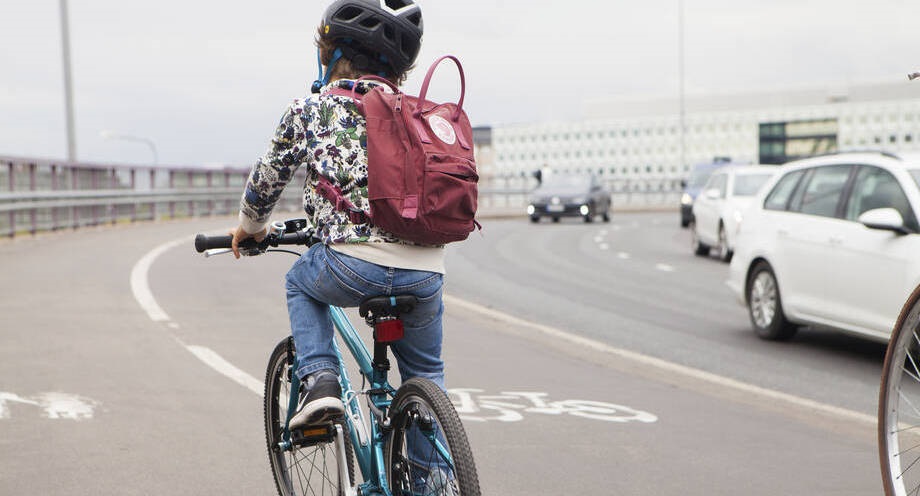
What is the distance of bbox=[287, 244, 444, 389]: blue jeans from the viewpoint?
3520 millimetres

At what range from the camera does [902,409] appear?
12.4ft

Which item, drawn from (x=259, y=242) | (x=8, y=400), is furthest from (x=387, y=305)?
(x=8, y=400)

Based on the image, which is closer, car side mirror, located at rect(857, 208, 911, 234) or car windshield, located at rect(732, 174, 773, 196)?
car side mirror, located at rect(857, 208, 911, 234)

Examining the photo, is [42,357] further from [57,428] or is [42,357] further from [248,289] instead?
[248,289]

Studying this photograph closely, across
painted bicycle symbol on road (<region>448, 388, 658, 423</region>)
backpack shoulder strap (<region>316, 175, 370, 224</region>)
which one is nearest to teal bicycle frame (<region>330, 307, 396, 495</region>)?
backpack shoulder strap (<region>316, 175, 370, 224</region>)

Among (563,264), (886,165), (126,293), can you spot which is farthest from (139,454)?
(563,264)

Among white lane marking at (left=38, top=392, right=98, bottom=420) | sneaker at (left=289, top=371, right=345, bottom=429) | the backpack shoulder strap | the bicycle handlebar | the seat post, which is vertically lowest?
white lane marking at (left=38, top=392, right=98, bottom=420)

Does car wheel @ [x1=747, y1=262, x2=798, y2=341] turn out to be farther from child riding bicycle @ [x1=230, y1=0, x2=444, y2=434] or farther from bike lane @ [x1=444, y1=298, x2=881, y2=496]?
child riding bicycle @ [x1=230, y1=0, x2=444, y2=434]

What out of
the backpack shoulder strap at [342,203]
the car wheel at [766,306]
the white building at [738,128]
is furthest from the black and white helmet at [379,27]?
the white building at [738,128]

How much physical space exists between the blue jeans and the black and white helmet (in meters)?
0.61

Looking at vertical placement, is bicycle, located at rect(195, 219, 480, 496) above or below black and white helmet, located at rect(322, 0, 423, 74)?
below

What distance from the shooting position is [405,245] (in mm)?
3537

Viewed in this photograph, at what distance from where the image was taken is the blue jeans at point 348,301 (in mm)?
3520

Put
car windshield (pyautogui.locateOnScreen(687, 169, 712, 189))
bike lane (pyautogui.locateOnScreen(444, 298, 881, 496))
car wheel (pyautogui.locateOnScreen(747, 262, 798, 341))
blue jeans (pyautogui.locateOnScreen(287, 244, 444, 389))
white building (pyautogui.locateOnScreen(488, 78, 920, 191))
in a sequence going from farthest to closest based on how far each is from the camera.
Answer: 1. white building (pyautogui.locateOnScreen(488, 78, 920, 191))
2. car windshield (pyautogui.locateOnScreen(687, 169, 712, 189))
3. car wheel (pyautogui.locateOnScreen(747, 262, 798, 341))
4. bike lane (pyautogui.locateOnScreen(444, 298, 881, 496))
5. blue jeans (pyautogui.locateOnScreen(287, 244, 444, 389))
